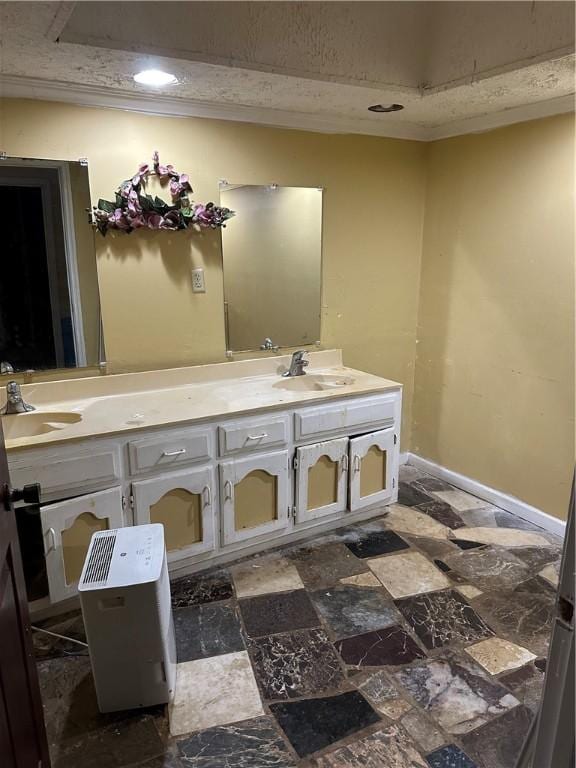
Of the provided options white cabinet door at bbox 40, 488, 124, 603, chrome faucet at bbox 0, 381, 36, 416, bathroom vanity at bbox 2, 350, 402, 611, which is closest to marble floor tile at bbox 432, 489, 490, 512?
bathroom vanity at bbox 2, 350, 402, 611

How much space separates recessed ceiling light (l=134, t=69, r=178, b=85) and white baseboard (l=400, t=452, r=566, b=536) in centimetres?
270

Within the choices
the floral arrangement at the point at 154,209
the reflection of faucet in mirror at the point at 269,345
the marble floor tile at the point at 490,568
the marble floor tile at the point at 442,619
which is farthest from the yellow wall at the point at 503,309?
the floral arrangement at the point at 154,209

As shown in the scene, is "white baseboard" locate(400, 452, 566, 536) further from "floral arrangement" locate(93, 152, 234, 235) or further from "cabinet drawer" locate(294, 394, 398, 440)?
"floral arrangement" locate(93, 152, 234, 235)

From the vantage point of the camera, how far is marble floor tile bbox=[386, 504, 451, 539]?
2.88 metres

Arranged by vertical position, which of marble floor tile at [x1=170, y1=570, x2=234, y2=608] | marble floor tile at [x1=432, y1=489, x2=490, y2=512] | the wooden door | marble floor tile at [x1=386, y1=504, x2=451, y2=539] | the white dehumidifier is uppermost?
the wooden door

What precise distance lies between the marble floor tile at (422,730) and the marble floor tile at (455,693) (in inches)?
1.2

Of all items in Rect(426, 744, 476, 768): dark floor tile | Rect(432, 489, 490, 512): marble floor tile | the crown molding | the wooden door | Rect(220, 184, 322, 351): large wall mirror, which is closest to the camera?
the wooden door

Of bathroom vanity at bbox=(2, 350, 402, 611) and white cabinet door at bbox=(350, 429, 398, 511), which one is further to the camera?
white cabinet door at bbox=(350, 429, 398, 511)

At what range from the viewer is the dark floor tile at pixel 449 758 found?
5.17ft

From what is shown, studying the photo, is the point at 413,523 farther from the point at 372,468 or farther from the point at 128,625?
the point at 128,625

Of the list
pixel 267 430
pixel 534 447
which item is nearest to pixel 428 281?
pixel 534 447

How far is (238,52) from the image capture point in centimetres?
193

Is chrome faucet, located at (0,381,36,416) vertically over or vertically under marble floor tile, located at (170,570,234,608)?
over

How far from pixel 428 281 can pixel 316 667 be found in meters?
Result: 2.42
